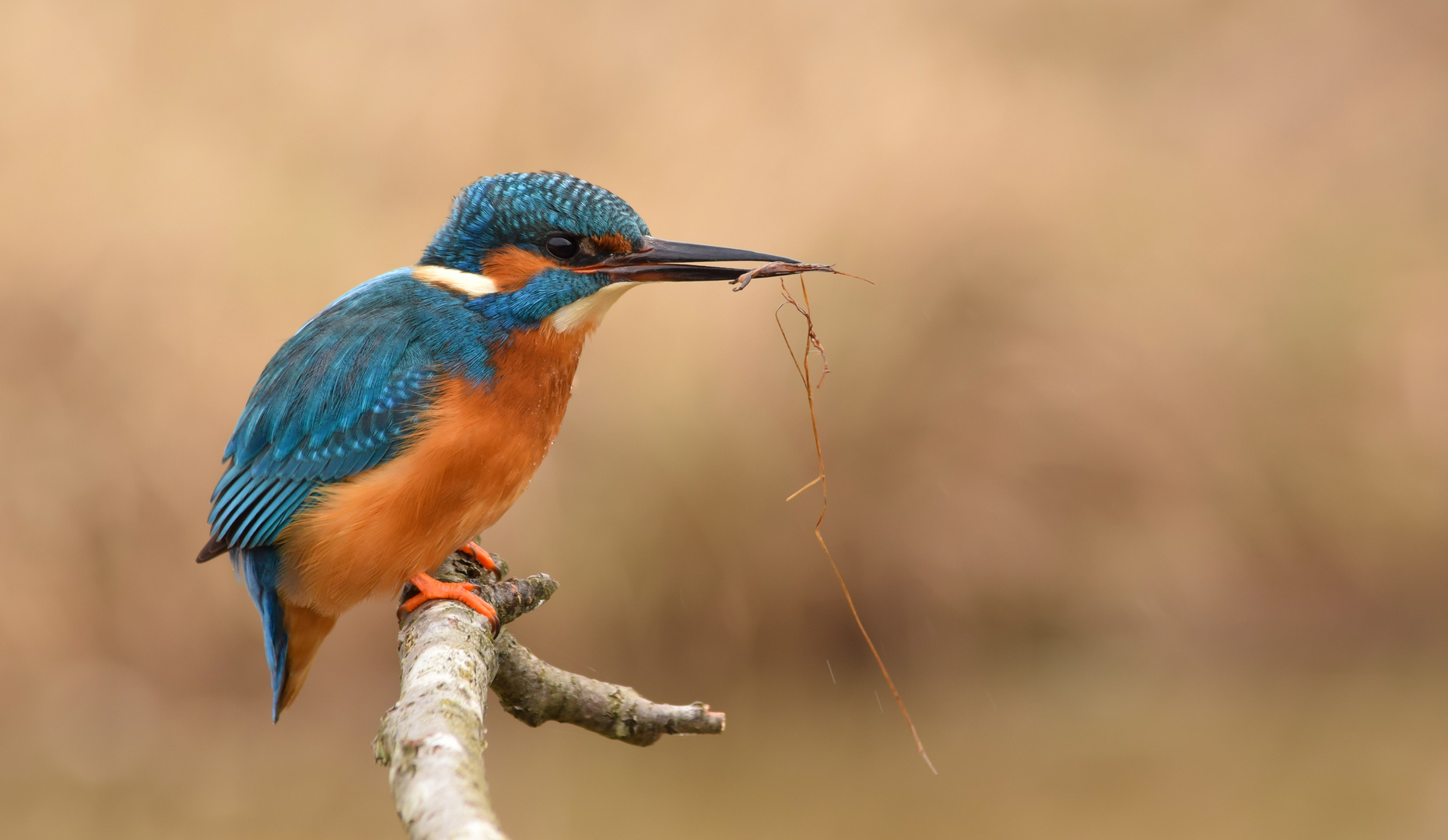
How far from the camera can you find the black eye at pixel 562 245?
7.36ft

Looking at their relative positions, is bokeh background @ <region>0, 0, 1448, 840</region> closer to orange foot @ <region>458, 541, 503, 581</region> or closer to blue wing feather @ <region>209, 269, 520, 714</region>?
orange foot @ <region>458, 541, 503, 581</region>

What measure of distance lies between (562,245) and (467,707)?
102 centimetres

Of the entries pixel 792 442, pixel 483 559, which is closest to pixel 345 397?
pixel 483 559

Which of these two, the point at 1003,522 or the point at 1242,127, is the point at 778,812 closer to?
the point at 1003,522

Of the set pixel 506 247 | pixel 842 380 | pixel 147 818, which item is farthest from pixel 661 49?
pixel 506 247

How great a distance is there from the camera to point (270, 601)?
8.02ft

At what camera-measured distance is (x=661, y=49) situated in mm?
7523

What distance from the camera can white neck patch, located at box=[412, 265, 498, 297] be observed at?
7.69 ft

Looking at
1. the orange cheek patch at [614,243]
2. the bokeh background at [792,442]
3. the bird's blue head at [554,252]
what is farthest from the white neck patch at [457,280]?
the bokeh background at [792,442]

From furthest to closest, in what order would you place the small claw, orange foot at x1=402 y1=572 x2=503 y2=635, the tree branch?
1. the small claw
2. orange foot at x1=402 y1=572 x2=503 y2=635
3. the tree branch

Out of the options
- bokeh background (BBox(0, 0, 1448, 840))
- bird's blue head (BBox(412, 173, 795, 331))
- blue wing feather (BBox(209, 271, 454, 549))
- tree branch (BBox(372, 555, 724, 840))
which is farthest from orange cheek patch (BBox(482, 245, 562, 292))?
bokeh background (BBox(0, 0, 1448, 840))

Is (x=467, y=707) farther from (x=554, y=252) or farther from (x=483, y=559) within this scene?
(x=483, y=559)

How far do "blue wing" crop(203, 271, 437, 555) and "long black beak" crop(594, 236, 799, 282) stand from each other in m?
0.41

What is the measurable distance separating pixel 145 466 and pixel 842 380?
3451 millimetres
